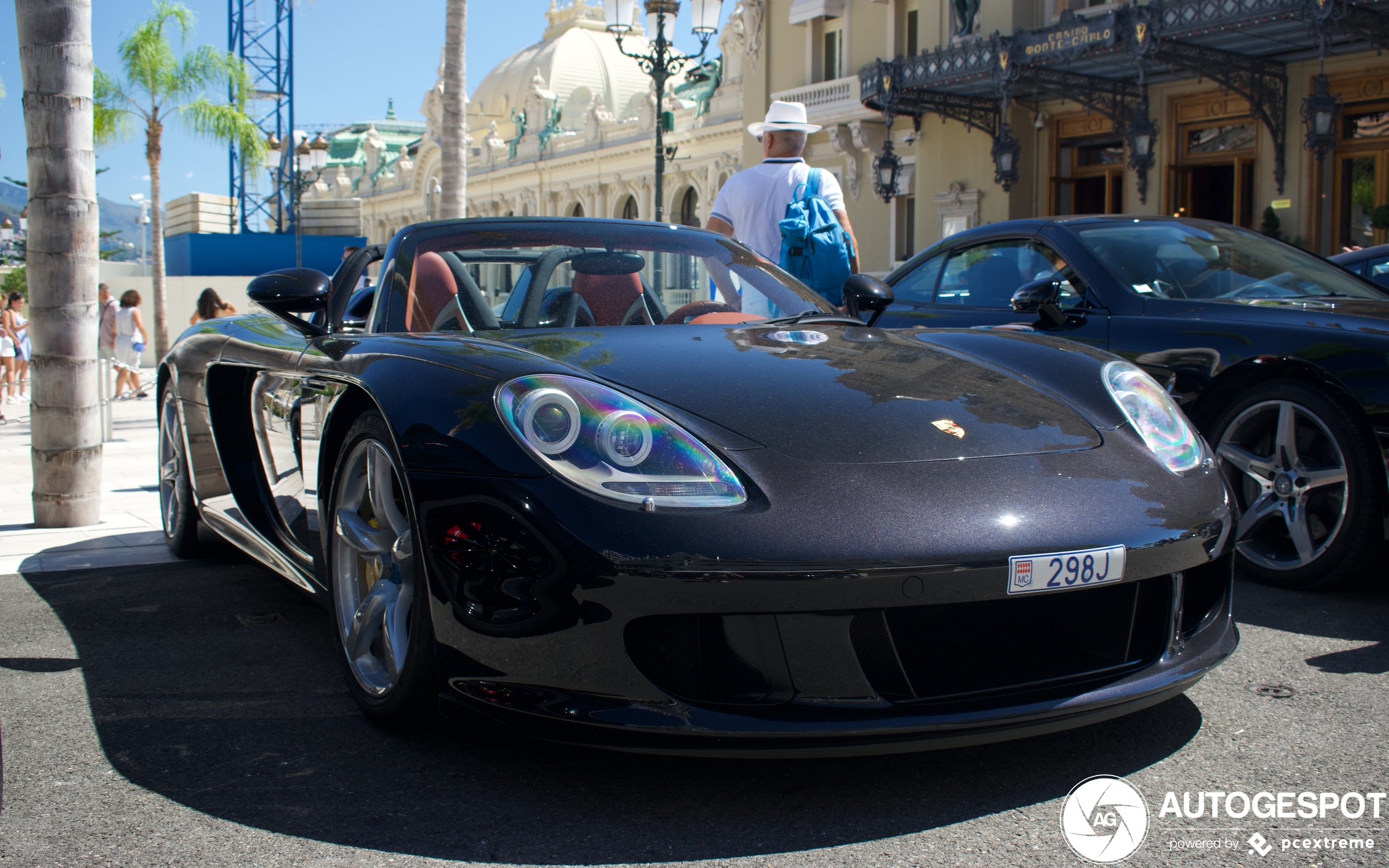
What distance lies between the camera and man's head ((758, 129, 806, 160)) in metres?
5.89

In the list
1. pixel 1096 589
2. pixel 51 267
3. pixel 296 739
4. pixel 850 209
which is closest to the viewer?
pixel 1096 589

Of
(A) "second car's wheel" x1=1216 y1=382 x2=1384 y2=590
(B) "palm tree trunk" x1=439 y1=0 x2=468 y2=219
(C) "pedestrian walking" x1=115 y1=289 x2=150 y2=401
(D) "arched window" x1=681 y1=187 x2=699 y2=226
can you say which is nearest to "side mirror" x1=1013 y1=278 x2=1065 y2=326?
(A) "second car's wheel" x1=1216 y1=382 x2=1384 y2=590

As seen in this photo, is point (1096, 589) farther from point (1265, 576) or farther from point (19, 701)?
point (19, 701)

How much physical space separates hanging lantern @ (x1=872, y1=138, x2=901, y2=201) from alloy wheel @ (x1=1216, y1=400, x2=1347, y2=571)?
61.4 feet

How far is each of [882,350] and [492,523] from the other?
1195 mm

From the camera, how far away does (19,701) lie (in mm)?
2930

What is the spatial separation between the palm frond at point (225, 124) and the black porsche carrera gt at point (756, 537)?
86.4 ft

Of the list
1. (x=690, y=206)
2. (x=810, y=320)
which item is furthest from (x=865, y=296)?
(x=690, y=206)

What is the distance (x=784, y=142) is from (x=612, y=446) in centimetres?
391

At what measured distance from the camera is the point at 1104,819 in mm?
2137

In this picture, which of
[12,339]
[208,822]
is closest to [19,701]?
[208,822]

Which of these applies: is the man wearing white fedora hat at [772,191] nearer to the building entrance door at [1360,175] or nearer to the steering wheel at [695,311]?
the steering wheel at [695,311]

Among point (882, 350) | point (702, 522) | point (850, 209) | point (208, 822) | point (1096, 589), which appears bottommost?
point (208, 822)

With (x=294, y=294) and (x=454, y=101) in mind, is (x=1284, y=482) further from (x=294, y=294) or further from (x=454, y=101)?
(x=454, y=101)
